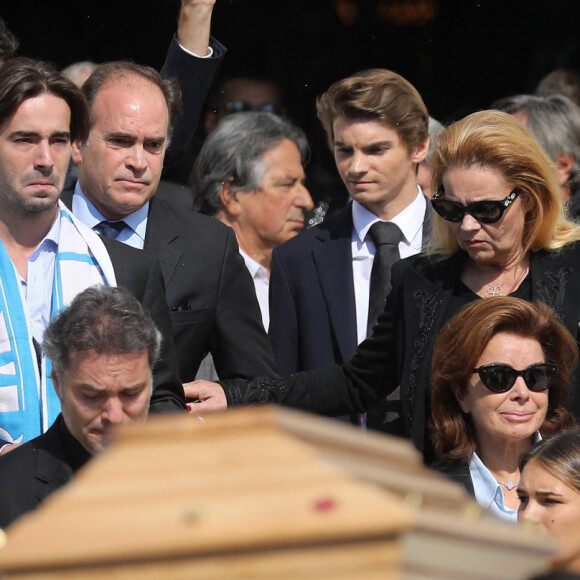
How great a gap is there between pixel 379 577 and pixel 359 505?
0.15 ft

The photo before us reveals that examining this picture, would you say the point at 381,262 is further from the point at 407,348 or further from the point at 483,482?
the point at 483,482

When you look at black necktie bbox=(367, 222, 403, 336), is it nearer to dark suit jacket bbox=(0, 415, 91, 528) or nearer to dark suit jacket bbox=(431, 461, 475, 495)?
dark suit jacket bbox=(431, 461, 475, 495)

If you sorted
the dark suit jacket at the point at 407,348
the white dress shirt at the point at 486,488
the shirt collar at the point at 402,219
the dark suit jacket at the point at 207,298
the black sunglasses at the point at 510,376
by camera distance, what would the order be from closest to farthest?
the white dress shirt at the point at 486,488, the black sunglasses at the point at 510,376, the dark suit jacket at the point at 407,348, the dark suit jacket at the point at 207,298, the shirt collar at the point at 402,219

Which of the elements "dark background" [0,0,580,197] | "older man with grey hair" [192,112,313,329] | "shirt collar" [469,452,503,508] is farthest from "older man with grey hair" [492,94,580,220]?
"shirt collar" [469,452,503,508]

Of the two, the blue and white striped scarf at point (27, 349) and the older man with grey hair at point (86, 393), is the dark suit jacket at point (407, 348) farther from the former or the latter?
the older man with grey hair at point (86, 393)

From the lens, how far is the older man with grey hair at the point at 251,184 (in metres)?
5.55

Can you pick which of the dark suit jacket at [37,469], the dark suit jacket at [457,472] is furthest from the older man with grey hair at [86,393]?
the dark suit jacket at [457,472]

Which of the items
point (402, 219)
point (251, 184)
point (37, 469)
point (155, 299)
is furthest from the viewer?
point (251, 184)

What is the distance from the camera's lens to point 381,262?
4.50 meters

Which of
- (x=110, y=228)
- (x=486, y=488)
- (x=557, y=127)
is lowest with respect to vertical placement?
(x=486, y=488)

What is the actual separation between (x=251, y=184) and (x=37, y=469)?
9.33 ft

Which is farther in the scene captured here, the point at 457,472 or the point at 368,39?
the point at 368,39

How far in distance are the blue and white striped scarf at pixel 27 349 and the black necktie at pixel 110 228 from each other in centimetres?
52

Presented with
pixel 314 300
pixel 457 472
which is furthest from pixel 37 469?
pixel 314 300
